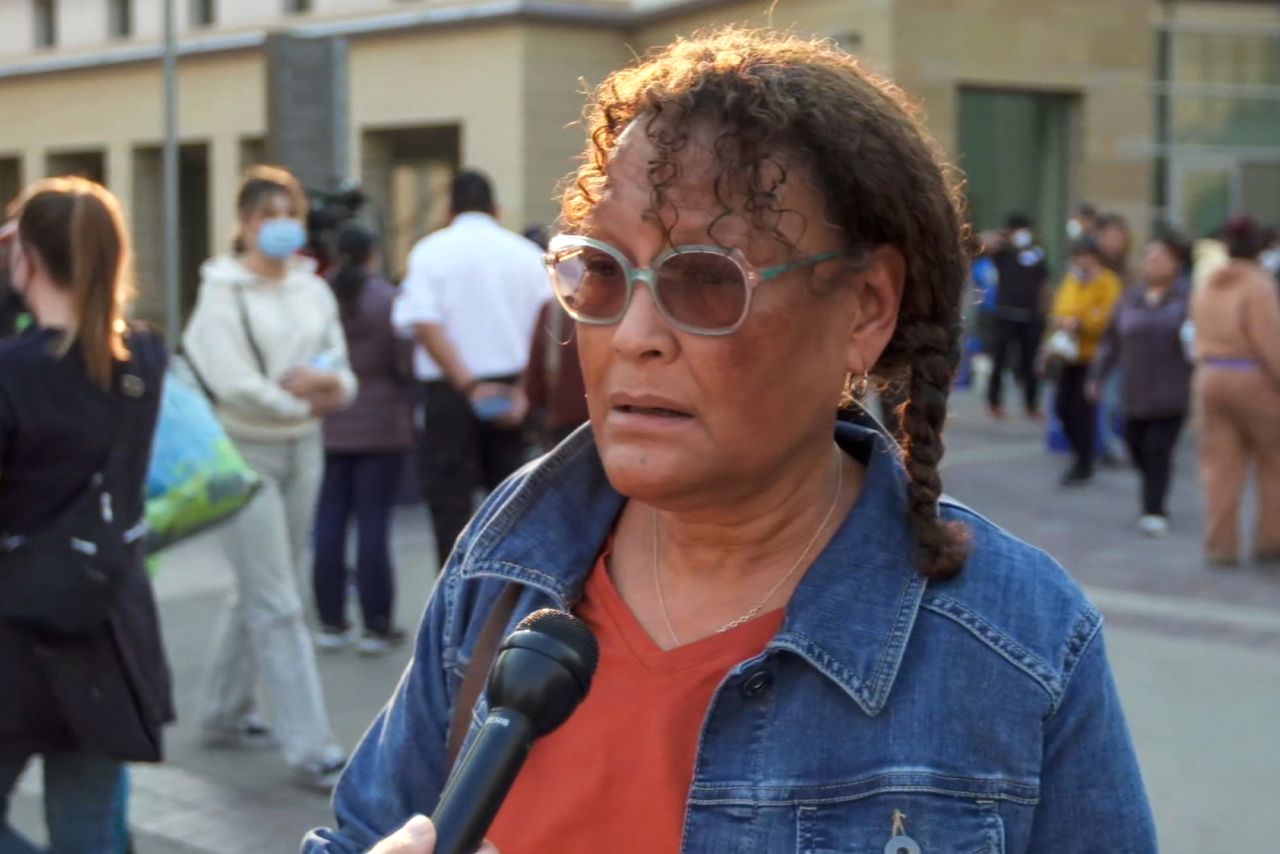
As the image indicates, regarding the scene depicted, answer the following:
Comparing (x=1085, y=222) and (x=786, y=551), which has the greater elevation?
(x=1085, y=222)

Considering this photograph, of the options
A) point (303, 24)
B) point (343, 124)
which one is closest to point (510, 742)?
point (343, 124)

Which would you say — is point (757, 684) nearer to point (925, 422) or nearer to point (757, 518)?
point (757, 518)

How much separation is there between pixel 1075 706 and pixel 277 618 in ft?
14.5

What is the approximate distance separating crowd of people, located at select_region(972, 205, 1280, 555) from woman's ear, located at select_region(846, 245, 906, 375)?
232 inches

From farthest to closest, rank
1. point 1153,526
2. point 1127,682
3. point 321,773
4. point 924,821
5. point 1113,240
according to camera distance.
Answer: point 1113,240, point 1153,526, point 1127,682, point 321,773, point 924,821

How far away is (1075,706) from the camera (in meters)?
1.72

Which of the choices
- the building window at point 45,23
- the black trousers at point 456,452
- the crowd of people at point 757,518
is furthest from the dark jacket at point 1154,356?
the building window at point 45,23

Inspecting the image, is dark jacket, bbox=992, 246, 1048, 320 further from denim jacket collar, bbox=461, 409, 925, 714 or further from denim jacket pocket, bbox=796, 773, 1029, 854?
denim jacket pocket, bbox=796, 773, 1029, 854

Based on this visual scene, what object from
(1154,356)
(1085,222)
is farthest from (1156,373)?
(1085,222)

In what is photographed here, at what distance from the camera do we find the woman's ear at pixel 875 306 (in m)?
1.84

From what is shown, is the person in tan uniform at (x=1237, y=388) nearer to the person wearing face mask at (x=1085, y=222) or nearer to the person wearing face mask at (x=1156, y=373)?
the person wearing face mask at (x=1156, y=373)

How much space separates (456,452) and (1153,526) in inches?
209

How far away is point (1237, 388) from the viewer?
32.0ft

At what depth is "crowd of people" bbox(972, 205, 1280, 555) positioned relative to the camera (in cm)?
971
